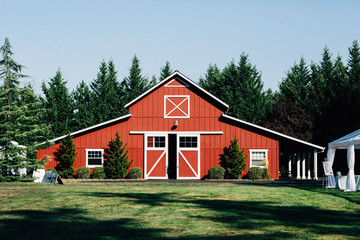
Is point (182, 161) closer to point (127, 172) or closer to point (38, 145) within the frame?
point (127, 172)

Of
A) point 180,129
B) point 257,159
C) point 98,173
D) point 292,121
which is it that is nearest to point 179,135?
point 180,129

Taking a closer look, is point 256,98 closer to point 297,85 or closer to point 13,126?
point 297,85

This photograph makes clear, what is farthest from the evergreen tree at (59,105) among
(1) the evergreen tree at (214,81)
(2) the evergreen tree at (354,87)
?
(2) the evergreen tree at (354,87)

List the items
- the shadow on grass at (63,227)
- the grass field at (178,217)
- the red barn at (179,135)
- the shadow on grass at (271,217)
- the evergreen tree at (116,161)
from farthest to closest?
the red barn at (179,135)
the evergreen tree at (116,161)
the shadow on grass at (271,217)
the grass field at (178,217)
the shadow on grass at (63,227)

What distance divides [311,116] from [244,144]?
62.9ft

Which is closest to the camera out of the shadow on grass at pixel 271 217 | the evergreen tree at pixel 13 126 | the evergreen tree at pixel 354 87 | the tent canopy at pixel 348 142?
the shadow on grass at pixel 271 217

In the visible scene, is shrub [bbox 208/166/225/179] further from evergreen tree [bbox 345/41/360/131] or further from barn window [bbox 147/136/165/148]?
evergreen tree [bbox 345/41/360/131]

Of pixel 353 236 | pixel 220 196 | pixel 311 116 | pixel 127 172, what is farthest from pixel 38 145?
pixel 311 116

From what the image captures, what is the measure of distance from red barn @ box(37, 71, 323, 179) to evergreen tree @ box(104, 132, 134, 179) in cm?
58

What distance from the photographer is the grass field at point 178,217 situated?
29.0 ft

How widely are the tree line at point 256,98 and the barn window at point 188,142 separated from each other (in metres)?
14.9

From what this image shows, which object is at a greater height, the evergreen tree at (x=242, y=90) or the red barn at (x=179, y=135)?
the evergreen tree at (x=242, y=90)

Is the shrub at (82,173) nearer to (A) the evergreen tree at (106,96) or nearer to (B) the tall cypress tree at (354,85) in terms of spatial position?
(A) the evergreen tree at (106,96)

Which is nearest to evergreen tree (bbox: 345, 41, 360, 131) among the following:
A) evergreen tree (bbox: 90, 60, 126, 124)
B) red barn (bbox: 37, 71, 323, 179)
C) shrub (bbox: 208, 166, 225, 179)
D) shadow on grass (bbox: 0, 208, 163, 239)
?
red barn (bbox: 37, 71, 323, 179)
